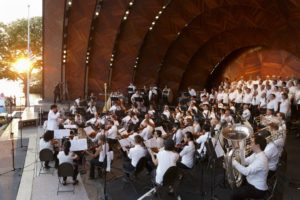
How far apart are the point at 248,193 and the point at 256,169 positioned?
58cm

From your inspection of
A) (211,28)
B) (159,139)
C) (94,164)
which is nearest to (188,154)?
(159,139)

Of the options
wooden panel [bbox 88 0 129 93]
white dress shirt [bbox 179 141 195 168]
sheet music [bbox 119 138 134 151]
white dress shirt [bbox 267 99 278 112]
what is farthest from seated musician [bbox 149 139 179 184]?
wooden panel [bbox 88 0 129 93]

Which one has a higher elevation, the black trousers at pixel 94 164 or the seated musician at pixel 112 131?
the seated musician at pixel 112 131

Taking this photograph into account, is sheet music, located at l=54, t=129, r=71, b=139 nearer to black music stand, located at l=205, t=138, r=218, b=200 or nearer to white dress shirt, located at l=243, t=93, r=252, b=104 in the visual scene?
black music stand, located at l=205, t=138, r=218, b=200

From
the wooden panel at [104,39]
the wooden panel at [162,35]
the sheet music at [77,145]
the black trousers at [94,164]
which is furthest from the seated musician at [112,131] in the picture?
the wooden panel at [162,35]

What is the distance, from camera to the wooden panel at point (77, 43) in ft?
80.3

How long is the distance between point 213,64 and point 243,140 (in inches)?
922

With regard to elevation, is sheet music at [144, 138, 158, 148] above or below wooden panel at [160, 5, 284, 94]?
below

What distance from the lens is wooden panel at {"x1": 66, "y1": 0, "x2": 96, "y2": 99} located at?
2448 centimetres

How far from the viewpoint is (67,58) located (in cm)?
2658

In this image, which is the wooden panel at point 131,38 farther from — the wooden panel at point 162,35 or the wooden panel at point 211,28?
the wooden panel at point 211,28

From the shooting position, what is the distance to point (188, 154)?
34.8 ft

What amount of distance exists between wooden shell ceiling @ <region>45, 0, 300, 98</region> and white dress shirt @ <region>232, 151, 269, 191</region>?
15.9m

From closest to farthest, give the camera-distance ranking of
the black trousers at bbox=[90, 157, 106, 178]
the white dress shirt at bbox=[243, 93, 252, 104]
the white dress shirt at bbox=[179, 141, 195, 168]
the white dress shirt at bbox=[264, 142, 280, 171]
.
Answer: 1. the white dress shirt at bbox=[264, 142, 280, 171]
2. the white dress shirt at bbox=[179, 141, 195, 168]
3. the black trousers at bbox=[90, 157, 106, 178]
4. the white dress shirt at bbox=[243, 93, 252, 104]
